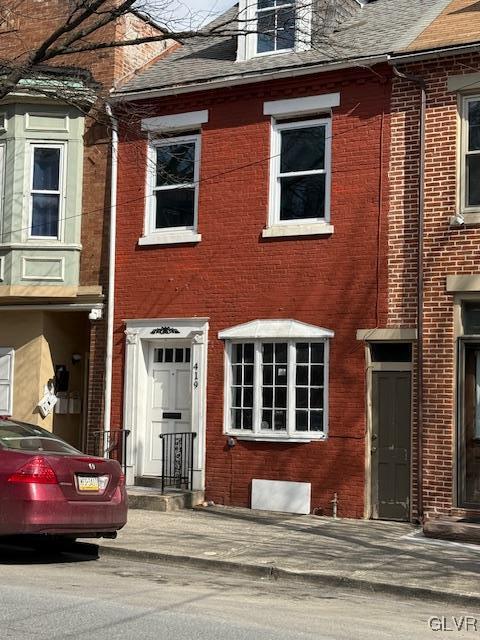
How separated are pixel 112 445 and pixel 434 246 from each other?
20.0 feet

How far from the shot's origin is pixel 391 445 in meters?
12.9

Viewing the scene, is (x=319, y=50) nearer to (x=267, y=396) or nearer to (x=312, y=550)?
(x=267, y=396)

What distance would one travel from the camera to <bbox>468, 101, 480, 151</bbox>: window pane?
1281cm

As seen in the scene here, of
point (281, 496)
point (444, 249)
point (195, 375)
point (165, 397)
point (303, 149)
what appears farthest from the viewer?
point (165, 397)

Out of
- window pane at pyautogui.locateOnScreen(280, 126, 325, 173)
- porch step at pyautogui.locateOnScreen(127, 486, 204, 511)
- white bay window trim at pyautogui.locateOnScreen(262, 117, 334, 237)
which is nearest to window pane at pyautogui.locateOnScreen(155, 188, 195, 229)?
white bay window trim at pyautogui.locateOnScreen(262, 117, 334, 237)

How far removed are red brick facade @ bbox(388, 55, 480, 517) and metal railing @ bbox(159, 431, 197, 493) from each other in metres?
3.75

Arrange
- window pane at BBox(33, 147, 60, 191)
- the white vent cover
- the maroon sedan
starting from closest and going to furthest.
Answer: the maroon sedan, the white vent cover, window pane at BBox(33, 147, 60, 191)

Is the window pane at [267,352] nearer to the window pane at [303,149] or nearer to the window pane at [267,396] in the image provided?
the window pane at [267,396]

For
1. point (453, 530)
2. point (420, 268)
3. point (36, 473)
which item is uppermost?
point (420, 268)

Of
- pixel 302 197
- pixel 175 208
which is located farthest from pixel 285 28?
pixel 175 208

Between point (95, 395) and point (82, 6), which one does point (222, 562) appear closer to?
point (95, 395)

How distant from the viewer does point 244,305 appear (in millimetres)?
14141

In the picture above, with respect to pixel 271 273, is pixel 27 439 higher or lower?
lower

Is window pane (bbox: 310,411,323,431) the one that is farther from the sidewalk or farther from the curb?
the curb
